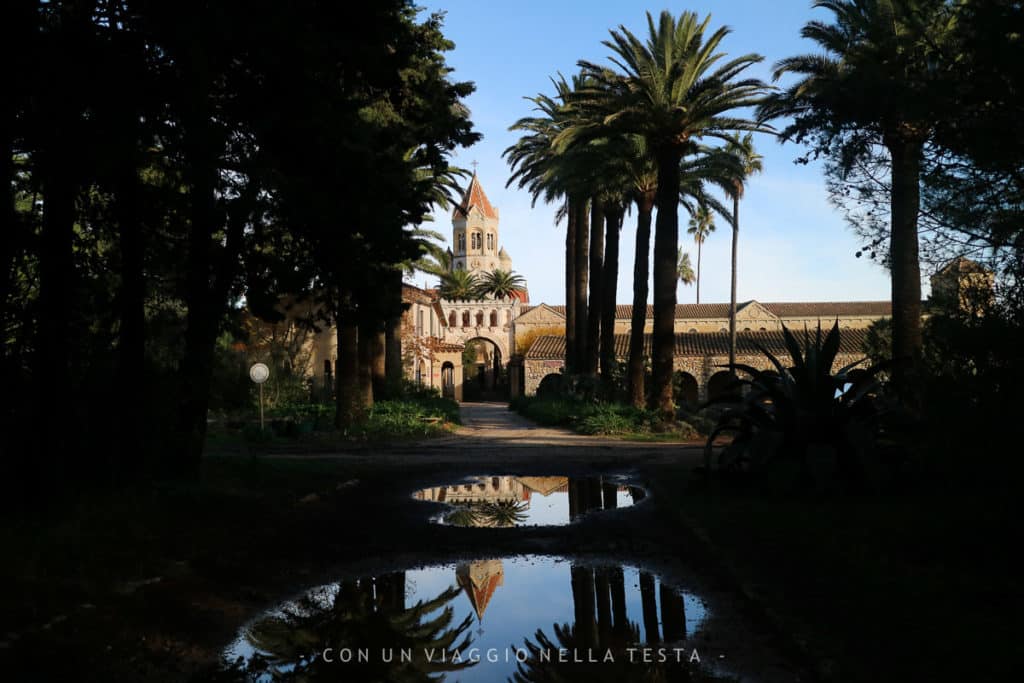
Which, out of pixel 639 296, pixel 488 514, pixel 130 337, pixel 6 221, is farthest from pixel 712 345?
pixel 6 221

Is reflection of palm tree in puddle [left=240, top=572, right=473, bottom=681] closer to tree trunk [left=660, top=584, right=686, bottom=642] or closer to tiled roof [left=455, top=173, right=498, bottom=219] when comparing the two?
tree trunk [left=660, top=584, right=686, bottom=642]

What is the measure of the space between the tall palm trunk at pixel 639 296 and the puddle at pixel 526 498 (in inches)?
516

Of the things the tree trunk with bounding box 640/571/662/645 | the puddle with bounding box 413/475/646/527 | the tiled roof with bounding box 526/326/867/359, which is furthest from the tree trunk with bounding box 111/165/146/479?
the tiled roof with bounding box 526/326/867/359

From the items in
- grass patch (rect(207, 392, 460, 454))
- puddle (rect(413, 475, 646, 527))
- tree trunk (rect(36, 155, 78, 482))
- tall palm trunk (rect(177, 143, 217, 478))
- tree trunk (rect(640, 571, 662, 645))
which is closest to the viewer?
tree trunk (rect(640, 571, 662, 645))

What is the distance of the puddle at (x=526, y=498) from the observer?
9578mm

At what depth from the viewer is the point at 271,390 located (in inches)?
1176

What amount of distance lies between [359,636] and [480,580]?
1530 millimetres

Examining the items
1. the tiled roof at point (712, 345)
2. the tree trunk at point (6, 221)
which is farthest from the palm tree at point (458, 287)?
the tree trunk at point (6, 221)

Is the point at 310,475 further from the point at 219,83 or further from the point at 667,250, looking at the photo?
the point at 667,250

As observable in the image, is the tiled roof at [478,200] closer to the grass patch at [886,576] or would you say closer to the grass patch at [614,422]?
the grass patch at [614,422]

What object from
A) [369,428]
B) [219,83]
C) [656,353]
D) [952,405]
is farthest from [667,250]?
[952,405]

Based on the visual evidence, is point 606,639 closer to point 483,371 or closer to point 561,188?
point 561,188

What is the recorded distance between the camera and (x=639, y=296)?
2639 cm

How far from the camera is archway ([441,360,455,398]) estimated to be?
66812 millimetres
